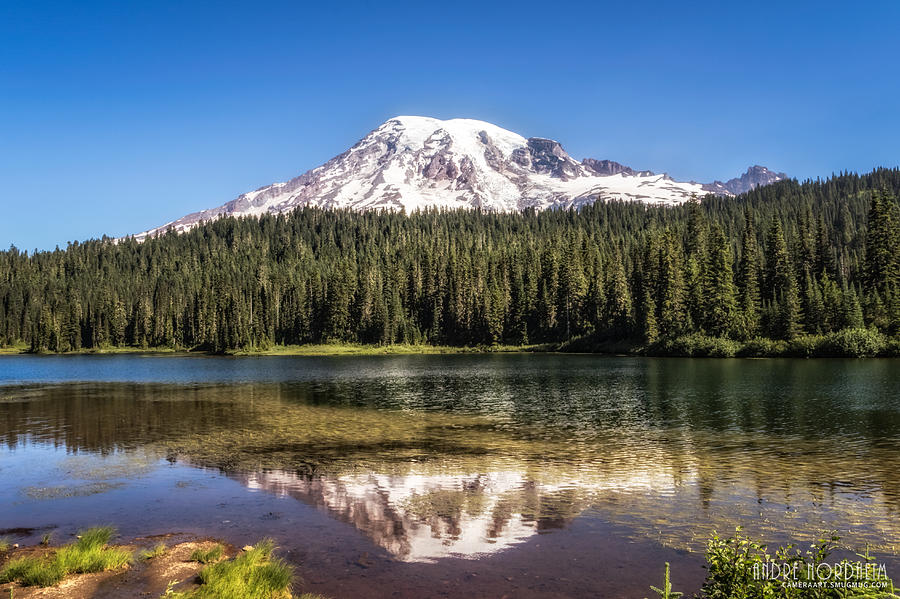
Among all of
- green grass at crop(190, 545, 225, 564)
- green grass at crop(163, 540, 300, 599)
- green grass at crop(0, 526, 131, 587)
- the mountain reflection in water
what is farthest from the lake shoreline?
green grass at crop(0, 526, 131, 587)

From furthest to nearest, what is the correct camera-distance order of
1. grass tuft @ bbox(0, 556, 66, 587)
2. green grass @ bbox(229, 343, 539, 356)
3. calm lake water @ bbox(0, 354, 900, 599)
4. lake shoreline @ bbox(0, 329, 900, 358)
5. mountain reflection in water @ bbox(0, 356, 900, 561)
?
green grass @ bbox(229, 343, 539, 356), lake shoreline @ bbox(0, 329, 900, 358), mountain reflection in water @ bbox(0, 356, 900, 561), calm lake water @ bbox(0, 354, 900, 599), grass tuft @ bbox(0, 556, 66, 587)

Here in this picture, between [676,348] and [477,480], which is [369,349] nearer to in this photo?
[676,348]

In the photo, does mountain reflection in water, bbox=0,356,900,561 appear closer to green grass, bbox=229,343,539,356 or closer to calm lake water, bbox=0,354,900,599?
calm lake water, bbox=0,354,900,599

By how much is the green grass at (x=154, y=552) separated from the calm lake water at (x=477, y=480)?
2015 mm

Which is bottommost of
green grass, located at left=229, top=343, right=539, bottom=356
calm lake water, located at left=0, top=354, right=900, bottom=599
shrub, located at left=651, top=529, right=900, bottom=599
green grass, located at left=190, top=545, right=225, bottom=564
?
green grass, located at left=229, top=343, right=539, bottom=356

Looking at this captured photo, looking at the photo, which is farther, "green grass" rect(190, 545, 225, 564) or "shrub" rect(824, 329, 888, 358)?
"shrub" rect(824, 329, 888, 358)

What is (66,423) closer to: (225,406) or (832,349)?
(225,406)

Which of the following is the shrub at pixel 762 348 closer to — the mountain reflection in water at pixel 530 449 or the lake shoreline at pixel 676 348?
the lake shoreline at pixel 676 348

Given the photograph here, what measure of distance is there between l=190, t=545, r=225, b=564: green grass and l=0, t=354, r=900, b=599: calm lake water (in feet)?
5.59

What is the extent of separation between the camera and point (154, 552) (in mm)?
15961

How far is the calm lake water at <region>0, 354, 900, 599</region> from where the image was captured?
15648 millimetres

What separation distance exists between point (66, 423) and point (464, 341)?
142725 millimetres

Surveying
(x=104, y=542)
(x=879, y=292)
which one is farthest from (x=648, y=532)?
(x=879, y=292)

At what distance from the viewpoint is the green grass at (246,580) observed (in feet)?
41.7
